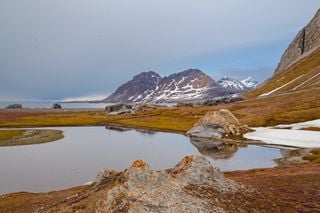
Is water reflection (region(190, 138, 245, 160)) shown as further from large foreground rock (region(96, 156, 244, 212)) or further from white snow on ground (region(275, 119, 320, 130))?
large foreground rock (region(96, 156, 244, 212))

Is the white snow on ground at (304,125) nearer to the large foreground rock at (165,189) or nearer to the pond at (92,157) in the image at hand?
the pond at (92,157)

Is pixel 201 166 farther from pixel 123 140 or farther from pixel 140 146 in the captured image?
pixel 123 140

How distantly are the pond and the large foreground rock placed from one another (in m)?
29.6

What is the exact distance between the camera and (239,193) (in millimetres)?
24609

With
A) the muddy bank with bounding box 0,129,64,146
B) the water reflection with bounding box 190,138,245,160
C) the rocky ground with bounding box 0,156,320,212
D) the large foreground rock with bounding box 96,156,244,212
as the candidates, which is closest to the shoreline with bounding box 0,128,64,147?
the muddy bank with bounding box 0,129,64,146

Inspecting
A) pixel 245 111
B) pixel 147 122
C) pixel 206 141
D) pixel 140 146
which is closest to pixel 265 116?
pixel 245 111

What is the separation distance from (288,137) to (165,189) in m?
75.6

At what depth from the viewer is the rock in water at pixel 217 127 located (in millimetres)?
104375

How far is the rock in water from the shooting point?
10438 centimetres

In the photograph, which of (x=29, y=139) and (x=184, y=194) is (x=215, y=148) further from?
(x=184, y=194)

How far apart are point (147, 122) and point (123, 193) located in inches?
4927

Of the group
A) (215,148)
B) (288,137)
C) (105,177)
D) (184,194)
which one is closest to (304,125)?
(288,137)

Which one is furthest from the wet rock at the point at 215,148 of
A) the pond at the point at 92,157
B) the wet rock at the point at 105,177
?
the wet rock at the point at 105,177

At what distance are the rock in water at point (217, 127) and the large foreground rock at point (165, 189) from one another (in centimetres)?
7809
